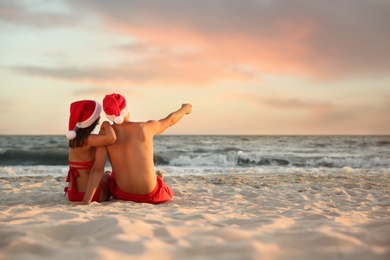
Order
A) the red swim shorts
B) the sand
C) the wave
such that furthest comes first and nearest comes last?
1. the wave
2. the red swim shorts
3. the sand

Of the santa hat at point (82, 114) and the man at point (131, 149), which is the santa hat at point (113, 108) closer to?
the man at point (131, 149)

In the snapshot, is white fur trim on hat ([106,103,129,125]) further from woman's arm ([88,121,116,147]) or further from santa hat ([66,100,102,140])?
santa hat ([66,100,102,140])

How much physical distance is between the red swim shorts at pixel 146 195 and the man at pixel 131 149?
0.04 feet

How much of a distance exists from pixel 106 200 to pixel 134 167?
70cm

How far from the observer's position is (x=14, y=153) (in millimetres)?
22016

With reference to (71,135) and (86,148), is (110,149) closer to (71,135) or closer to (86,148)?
(86,148)

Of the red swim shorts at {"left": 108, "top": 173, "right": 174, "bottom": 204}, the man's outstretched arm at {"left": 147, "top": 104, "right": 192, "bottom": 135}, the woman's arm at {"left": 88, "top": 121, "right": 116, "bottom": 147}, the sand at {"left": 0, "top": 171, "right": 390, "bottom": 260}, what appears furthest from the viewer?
the red swim shorts at {"left": 108, "top": 173, "right": 174, "bottom": 204}

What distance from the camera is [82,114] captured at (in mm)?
4469

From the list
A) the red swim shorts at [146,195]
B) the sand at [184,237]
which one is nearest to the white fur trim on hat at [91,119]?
the red swim shorts at [146,195]

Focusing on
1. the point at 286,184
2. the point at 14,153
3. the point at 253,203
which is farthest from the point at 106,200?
the point at 14,153

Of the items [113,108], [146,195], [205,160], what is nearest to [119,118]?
[113,108]

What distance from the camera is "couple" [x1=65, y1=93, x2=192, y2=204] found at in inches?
173

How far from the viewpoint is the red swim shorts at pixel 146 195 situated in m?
4.74

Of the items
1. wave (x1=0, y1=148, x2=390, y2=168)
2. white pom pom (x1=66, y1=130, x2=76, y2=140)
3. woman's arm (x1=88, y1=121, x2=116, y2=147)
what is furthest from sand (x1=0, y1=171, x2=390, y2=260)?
wave (x1=0, y1=148, x2=390, y2=168)
